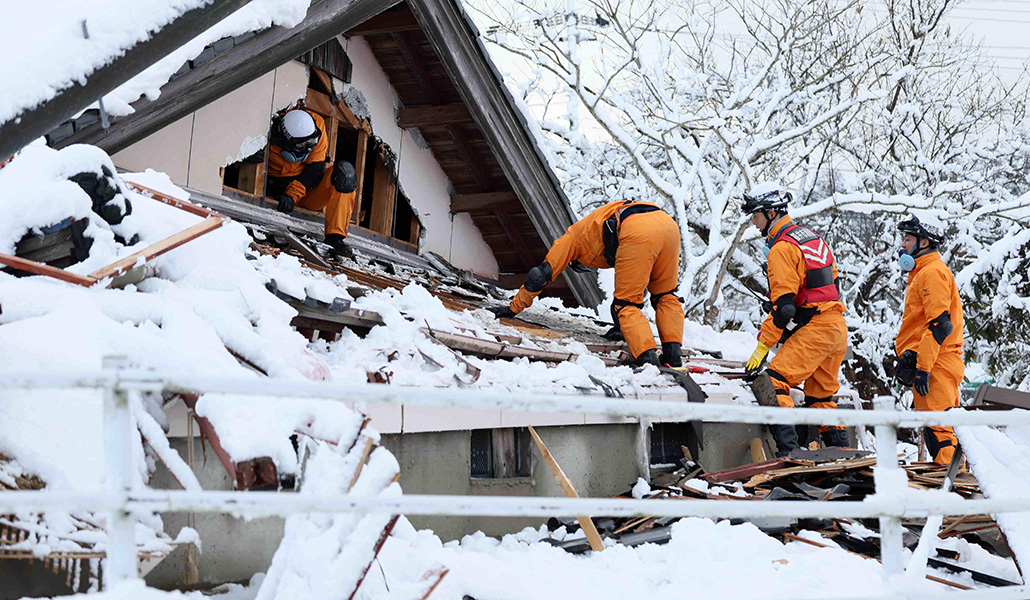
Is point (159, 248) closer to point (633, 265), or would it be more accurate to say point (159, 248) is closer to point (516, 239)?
point (633, 265)

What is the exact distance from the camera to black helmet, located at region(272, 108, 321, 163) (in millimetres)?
6293

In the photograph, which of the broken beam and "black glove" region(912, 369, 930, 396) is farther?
the broken beam

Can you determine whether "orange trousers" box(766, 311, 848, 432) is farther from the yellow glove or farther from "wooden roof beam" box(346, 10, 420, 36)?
"wooden roof beam" box(346, 10, 420, 36)

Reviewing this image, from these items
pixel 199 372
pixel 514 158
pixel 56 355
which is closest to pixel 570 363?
pixel 514 158

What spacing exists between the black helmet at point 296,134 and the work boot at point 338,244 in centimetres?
64

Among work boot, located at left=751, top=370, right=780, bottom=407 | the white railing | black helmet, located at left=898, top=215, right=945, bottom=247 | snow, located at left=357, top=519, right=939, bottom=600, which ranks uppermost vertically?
black helmet, located at left=898, top=215, right=945, bottom=247

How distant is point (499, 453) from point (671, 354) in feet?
7.78

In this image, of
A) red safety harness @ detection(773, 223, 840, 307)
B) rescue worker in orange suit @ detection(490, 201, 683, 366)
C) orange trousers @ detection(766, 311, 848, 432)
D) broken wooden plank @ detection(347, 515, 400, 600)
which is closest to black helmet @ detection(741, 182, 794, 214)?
red safety harness @ detection(773, 223, 840, 307)

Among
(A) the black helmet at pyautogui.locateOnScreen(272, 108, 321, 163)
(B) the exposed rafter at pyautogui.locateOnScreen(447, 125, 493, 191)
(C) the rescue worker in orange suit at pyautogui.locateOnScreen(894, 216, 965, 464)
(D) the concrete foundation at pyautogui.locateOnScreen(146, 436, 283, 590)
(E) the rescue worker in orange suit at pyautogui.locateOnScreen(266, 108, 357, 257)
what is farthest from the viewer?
(B) the exposed rafter at pyautogui.locateOnScreen(447, 125, 493, 191)

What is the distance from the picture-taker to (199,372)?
2916 mm

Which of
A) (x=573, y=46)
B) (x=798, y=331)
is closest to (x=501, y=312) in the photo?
(x=798, y=331)

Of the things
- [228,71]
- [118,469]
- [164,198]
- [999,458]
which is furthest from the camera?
[228,71]

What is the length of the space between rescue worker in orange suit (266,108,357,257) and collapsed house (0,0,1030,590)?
0.18 m

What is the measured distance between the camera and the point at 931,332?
7340mm
